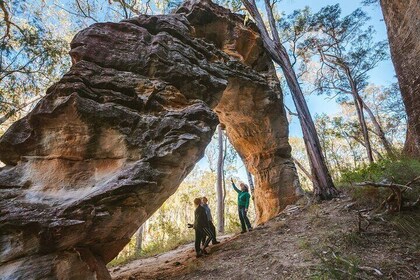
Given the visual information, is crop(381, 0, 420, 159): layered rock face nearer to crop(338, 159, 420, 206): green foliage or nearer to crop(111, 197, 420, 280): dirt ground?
crop(338, 159, 420, 206): green foliage

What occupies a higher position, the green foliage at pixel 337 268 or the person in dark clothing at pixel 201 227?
the person in dark clothing at pixel 201 227

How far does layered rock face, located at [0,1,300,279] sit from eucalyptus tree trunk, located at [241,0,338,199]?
3076mm

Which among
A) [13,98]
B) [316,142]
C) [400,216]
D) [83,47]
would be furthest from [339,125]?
[13,98]

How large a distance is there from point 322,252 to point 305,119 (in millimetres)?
5791

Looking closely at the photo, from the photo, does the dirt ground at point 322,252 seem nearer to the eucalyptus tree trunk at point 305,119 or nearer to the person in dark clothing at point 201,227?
the person in dark clothing at point 201,227

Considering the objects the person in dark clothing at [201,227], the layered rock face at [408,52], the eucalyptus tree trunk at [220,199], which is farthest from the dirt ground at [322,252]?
the eucalyptus tree trunk at [220,199]

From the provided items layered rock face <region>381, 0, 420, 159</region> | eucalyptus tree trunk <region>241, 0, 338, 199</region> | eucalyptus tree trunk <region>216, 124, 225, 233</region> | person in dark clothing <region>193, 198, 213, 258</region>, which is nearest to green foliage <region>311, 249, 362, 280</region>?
person in dark clothing <region>193, 198, 213, 258</region>

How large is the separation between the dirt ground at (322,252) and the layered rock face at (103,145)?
1852 millimetres

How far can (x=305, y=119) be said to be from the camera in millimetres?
10047

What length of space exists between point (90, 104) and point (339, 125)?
1726 centimetres

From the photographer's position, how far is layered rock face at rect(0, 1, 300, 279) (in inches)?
187

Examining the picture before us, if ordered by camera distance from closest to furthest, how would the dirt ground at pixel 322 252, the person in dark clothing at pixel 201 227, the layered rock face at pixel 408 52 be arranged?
the dirt ground at pixel 322 252
the layered rock face at pixel 408 52
the person in dark clothing at pixel 201 227

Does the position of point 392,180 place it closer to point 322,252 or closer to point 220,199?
point 322,252

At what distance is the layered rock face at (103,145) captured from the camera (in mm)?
4746
